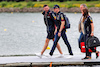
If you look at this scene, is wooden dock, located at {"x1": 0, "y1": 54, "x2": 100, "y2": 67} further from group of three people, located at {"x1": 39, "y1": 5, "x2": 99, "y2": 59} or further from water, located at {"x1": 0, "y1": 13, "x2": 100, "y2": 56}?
water, located at {"x1": 0, "y1": 13, "x2": 100, "y2": 56}

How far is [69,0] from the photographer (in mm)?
76625

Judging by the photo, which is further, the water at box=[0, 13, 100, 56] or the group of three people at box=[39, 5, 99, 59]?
the water at box=[0, 13, 100, 56]

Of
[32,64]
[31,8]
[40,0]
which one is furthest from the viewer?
[40,0]

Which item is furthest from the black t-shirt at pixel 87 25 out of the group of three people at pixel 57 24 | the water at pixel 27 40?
the water at pixel 27 40

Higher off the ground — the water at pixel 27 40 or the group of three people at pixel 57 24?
the water at pixel 27 40

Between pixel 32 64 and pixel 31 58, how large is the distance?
89 cm

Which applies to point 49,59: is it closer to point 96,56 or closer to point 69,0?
point 96,56

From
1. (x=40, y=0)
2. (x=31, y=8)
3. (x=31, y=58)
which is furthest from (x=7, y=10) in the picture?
(x=31, y=58)

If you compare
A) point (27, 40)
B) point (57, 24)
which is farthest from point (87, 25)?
point (27, 40)

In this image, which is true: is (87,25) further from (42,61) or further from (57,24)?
(42,61)

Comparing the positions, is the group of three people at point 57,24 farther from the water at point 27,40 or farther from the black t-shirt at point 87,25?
the water at point 27,40

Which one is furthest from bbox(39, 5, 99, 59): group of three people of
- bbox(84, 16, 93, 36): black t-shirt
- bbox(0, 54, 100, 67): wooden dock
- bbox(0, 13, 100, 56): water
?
bbox(0, 13, 100, 56): water

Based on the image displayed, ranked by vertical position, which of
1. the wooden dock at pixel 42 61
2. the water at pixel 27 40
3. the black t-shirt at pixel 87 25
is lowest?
the wooden dock at pixel 42 61

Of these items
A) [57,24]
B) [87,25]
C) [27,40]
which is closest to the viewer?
[87,25]
